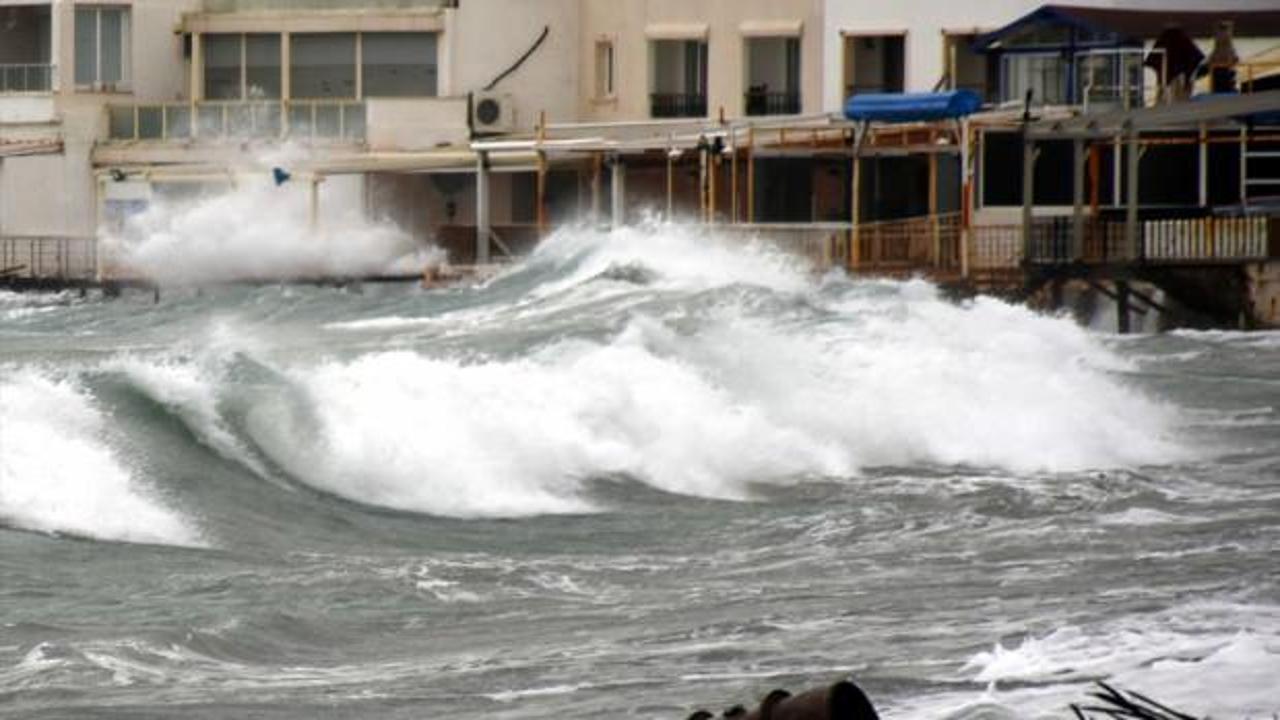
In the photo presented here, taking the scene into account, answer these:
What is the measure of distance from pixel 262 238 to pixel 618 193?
6.11m

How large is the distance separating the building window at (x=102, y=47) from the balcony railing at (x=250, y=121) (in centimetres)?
90

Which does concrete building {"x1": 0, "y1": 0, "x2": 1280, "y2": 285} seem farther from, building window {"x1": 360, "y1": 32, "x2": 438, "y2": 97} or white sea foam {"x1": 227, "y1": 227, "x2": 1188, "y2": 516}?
white sea foam {"x1": 227, "y1": 227, "x2": 1188, "y2": 516}

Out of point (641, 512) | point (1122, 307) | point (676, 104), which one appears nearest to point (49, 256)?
Result: point (676, 104)

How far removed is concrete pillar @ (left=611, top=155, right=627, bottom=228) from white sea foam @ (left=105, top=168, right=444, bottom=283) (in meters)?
3.28

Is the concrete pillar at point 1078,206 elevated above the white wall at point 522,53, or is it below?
below

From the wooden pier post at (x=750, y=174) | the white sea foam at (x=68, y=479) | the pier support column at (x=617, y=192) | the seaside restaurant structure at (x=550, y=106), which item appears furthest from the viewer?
the pier support column at (x=617, y=192)

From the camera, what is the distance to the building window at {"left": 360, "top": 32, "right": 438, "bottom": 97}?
6191 cm

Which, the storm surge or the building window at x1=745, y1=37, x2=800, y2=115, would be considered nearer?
the storm surge

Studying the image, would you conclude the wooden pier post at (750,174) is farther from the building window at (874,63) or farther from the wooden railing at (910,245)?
the building window at (874,63)

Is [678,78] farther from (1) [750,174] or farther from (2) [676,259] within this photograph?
(2) [676,259]

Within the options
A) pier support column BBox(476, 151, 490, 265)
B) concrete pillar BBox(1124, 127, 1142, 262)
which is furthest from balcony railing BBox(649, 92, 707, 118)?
concrete pillar BBox(1124, 127, 1142, 262)

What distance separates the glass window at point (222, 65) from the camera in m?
62.5

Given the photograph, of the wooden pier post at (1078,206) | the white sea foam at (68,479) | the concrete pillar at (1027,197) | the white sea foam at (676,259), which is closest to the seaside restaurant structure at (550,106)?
the white sea foam at (676,259)

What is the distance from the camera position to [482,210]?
190 ft
